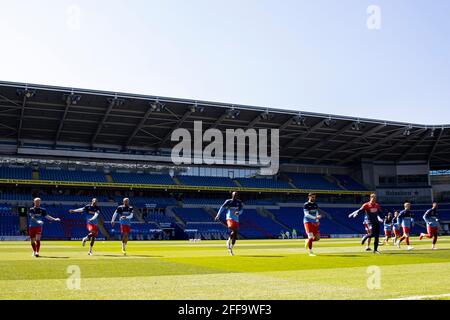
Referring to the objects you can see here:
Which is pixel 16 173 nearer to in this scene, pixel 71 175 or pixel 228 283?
pixel 71 175

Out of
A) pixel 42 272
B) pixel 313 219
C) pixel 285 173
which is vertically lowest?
pixel 42 272

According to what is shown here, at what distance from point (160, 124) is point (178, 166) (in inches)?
439

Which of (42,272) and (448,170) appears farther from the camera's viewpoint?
(448,170)

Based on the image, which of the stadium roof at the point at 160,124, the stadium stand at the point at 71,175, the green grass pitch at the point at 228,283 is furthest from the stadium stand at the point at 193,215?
the green grass pitch at the point at 228,283

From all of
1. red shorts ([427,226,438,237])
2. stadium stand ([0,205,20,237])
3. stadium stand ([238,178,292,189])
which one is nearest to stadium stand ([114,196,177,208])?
stadium stand ([238,178,292,189])

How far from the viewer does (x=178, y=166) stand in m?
65.3

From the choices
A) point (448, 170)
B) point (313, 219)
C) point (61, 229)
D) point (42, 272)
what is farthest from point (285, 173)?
point (42, 272)

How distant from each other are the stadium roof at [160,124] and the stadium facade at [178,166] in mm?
135

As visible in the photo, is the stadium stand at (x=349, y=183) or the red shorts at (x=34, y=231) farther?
the stadium stand at (x=349, y=183)

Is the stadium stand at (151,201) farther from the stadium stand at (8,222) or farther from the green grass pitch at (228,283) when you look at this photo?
the green grass pitch at (228,283)

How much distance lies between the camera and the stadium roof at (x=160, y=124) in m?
48.3

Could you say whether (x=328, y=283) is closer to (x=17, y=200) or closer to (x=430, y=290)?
(x=430, y=290)

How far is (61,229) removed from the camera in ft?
163
